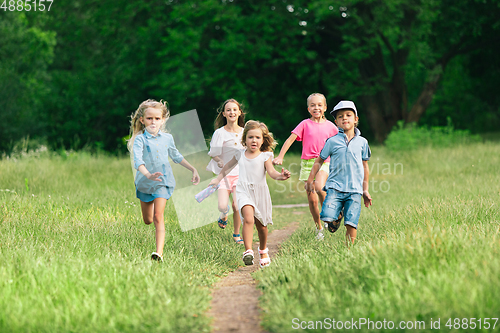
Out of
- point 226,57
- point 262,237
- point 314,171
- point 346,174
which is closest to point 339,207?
point 346,174

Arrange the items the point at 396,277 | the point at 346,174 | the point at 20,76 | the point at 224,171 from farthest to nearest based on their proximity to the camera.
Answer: the point at 20,76 < the point at 224,171 < the point at 346,174 < the point at 396,277

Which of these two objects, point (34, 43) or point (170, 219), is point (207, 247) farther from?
point (34, 43)

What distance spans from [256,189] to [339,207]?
0.98 metres

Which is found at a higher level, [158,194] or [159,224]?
[158,194]

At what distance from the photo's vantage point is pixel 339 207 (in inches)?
204

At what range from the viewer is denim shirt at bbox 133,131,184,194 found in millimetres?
5207

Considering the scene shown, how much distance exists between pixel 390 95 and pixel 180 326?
2082 cm

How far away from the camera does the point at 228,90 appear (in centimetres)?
2183

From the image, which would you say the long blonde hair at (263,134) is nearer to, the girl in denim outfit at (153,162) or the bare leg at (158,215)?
the girl in denim outfit at (153,162)

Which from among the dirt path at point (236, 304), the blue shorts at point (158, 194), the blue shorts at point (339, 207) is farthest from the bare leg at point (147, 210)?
the blue shorts at point (339, 207)

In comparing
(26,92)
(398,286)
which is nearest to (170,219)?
(398,286)

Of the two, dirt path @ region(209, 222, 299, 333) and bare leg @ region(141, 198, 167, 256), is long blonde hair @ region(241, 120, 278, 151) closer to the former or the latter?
bare leg @ region(141, 198, 167, 256)

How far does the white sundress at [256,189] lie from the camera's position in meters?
5.31

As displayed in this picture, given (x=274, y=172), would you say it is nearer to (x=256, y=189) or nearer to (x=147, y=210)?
(x=256, y=189)
